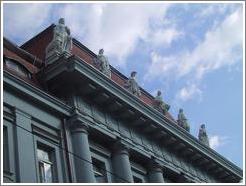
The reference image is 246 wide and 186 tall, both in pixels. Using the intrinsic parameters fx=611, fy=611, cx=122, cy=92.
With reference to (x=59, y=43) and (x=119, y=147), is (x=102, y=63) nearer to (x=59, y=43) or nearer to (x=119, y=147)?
(x=59, y=43)

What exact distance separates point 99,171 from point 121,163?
0.91m

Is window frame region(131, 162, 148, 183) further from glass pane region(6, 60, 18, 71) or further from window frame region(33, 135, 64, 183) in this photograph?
glass pane region(6, 60, 18, 71)


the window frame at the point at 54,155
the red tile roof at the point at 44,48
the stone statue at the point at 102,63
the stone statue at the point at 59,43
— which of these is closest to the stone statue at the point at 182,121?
the red tile roof at the point at 44,48

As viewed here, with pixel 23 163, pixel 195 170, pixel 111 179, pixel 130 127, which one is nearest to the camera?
pixel 23 163

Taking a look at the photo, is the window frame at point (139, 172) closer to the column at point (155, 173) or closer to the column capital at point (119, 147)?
the column at point (155, 173)

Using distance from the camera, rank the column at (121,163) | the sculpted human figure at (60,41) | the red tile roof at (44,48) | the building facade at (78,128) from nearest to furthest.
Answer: the building facade at (78,128)
the column at (121,163)
the sculpted human figure at (60,41)
the red tile roof at (44,48)

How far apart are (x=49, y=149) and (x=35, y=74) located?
3469 millimetres

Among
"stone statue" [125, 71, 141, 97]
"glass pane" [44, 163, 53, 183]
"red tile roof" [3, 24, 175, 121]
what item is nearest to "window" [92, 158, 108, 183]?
"glass pane" [44, 163, 53, 183]

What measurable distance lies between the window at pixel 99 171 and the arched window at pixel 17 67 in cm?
397

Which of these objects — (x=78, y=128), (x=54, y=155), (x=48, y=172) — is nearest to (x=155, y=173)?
(x=78, y=128)

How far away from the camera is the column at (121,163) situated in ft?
Result: 74.0

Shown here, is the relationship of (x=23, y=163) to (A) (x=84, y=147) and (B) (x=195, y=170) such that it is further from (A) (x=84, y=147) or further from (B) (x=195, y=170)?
(B) (x=195, y=170)

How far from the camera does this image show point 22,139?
1897cm

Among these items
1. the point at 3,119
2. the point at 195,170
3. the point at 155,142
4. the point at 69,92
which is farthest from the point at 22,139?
the point at 195,170
